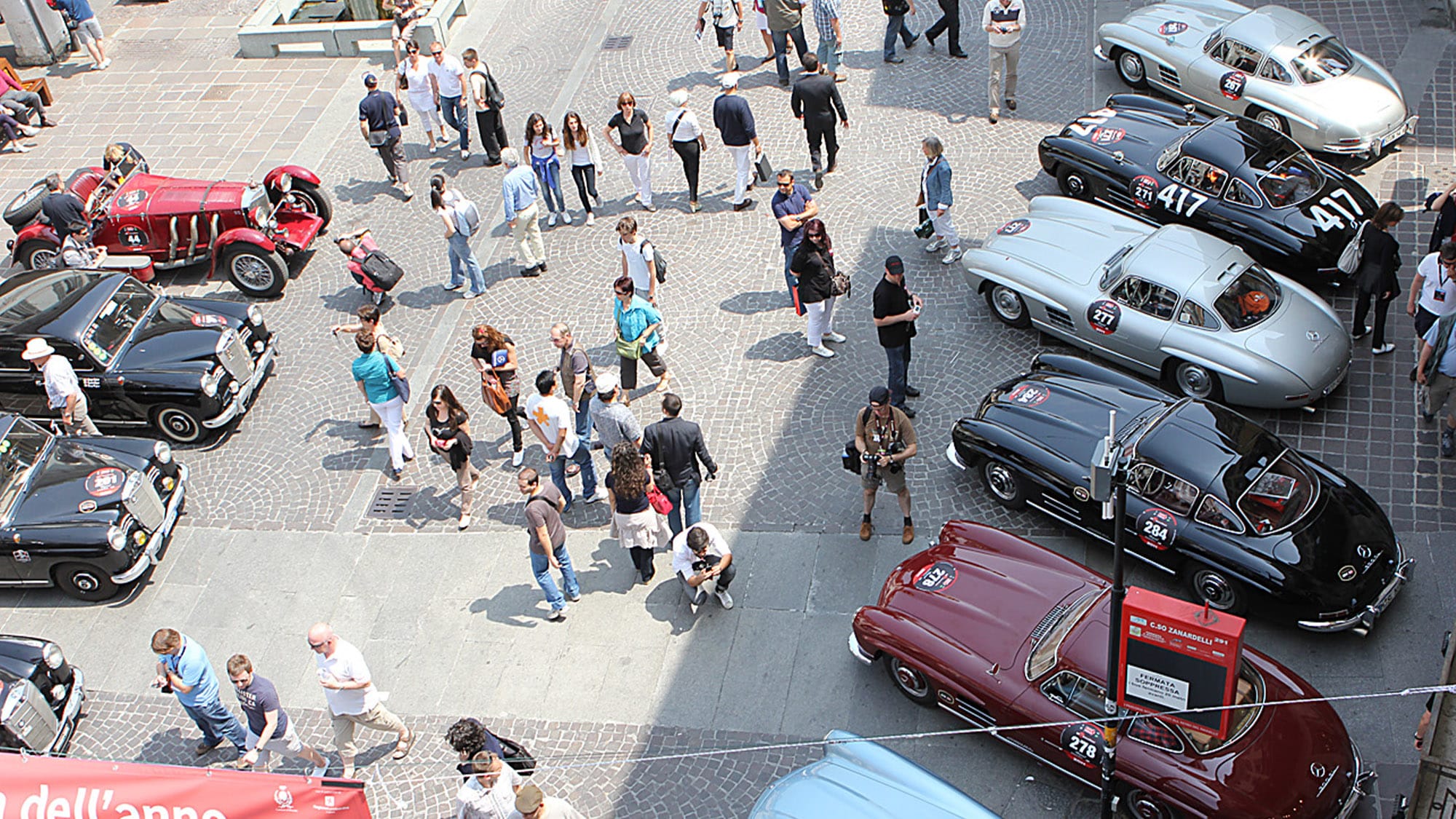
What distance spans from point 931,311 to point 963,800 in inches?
271

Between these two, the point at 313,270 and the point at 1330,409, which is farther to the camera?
the point at 313,270

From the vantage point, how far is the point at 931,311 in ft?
46.8

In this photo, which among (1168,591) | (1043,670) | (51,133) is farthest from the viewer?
(51,133)

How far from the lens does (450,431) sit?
464 inches

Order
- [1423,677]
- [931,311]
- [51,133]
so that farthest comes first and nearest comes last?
[51,133], [931,311], [1423,677]

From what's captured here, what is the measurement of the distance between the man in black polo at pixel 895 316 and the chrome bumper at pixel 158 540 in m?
7.16

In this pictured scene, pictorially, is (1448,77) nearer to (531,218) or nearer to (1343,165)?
(1343,165)

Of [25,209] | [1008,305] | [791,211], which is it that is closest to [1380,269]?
[1008,305]

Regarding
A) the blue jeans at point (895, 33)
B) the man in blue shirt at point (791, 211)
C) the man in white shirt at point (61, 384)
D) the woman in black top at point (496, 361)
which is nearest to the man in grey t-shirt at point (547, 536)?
the woman in black top at point (496, 361)

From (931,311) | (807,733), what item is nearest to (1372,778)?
(807,733)

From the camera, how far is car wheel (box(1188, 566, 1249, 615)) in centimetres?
1016

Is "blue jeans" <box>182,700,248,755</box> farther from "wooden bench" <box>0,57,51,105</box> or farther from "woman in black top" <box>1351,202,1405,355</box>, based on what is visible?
"wooden bench" <box>0,57,51,105</box>

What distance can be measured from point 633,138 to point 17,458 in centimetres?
779

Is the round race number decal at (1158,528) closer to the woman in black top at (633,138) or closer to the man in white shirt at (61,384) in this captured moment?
the woman in black top at (633,138)
